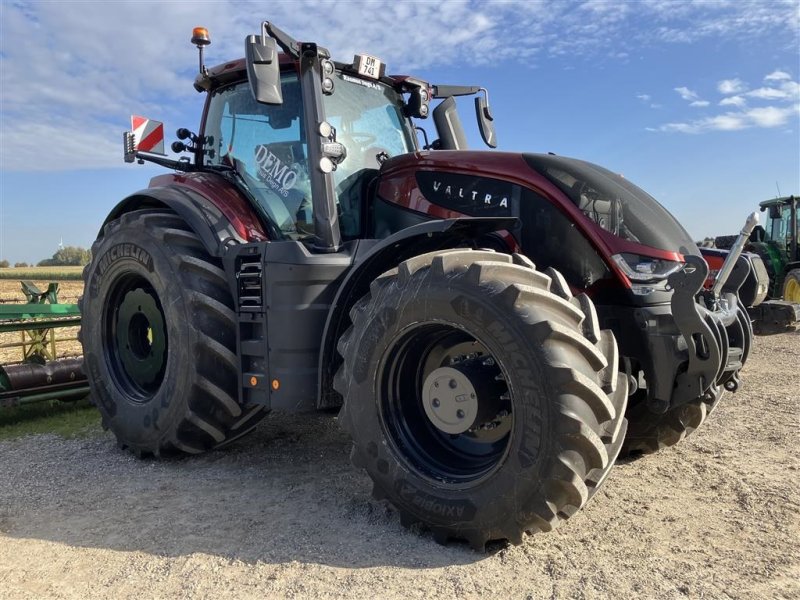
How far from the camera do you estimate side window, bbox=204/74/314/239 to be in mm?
4090

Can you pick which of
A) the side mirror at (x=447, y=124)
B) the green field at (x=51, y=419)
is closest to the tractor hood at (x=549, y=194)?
the side mirror at (x=447, y=124)

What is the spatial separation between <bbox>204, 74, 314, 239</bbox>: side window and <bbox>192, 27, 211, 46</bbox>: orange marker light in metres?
0.38

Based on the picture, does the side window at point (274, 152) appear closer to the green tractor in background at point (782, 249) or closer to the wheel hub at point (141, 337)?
the wheel hub at point (141, 337)

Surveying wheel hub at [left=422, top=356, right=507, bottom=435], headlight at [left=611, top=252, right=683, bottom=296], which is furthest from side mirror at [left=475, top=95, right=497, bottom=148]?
wheel hub at [left=422, top=356, right=507, bottom=435]

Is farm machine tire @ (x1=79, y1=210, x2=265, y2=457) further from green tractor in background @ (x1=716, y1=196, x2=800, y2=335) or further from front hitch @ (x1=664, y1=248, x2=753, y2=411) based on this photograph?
green tractor in background @ (x1=716, y1=196, x2=800, y2=335)

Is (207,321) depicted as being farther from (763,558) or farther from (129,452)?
(763,558)

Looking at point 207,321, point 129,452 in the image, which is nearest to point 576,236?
point 207,321

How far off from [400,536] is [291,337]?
1.30 meters

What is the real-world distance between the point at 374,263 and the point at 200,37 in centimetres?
237

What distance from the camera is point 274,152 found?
13.9ft

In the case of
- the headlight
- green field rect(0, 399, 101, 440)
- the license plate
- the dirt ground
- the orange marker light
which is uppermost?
the orange marker light

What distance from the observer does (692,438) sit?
4.61 m

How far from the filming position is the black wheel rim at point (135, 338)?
4.53 metres

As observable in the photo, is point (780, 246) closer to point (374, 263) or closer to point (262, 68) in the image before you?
point (374, 263)
